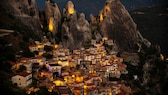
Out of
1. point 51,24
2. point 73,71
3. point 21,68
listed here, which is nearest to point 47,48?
point 73,71

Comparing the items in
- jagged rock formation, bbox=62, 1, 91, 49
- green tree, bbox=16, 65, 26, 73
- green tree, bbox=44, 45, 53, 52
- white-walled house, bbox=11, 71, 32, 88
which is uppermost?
jagged rock formation, bbox=62, 1, 91, 49

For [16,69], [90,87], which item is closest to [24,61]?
[16,69]

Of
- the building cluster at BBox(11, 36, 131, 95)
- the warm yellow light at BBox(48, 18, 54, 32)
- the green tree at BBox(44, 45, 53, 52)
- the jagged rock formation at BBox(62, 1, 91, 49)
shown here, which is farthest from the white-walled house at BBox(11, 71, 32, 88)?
the warm yellow light at BBox(48, 18, 54, 32)

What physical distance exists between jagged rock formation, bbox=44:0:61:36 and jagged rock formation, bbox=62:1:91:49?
62 cm

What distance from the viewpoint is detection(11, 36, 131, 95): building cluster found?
15133 mm

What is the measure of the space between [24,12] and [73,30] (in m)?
3.81

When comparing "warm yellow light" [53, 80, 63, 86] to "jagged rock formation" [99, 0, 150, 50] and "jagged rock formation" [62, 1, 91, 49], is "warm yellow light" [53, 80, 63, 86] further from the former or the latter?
"jagged rock formation" [99, 0, 150, 50]

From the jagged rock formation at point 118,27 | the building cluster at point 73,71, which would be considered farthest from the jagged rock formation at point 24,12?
the jagged rock formation at point 118,27

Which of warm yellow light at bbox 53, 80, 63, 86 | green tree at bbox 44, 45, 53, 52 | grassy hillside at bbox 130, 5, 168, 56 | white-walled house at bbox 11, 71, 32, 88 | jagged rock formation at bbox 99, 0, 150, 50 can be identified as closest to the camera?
white-walled house at bbox 11, 71, 32, 88

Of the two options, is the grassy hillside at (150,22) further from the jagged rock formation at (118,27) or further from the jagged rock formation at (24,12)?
the jagged rock formation at (24,12)

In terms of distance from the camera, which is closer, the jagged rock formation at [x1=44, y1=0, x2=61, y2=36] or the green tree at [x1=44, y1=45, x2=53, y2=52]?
the green tree at [x1=44, y1=45, x2=53, y2=52]

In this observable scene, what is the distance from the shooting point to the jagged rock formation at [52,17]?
76.9 feet

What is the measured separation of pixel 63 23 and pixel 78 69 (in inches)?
209

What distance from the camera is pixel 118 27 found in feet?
89.5
